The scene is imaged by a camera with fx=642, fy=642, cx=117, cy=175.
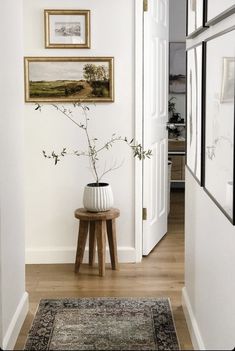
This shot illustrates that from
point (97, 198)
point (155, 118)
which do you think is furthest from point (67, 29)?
point (97, 198)

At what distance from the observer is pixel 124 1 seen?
296cm

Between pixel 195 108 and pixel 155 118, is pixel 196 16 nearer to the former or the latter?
pixel 195 108

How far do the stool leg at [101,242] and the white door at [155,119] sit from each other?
355 millimetres

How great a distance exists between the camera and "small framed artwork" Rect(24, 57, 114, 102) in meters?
3.00

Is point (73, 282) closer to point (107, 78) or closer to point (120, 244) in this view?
point (120, 244)

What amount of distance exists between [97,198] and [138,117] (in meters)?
0.45

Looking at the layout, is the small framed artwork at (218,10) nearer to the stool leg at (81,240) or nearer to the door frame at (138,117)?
the door frame at (138,117)

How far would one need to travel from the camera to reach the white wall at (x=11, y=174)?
6.16 feet

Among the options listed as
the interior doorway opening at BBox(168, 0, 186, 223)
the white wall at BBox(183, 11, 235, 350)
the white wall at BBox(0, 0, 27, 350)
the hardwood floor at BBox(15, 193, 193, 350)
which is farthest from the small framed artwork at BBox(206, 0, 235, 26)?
the interior doorway opening at BBox(168, 0, 186, 223)

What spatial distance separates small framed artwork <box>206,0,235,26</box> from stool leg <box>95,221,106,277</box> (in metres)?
1.47

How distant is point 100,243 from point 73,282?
0.71 ft

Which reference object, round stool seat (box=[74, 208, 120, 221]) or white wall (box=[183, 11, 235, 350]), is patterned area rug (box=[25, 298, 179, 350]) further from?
round stool seat (box=[74, 208, 120, 221])

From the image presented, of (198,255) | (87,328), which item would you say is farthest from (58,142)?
(87,328)

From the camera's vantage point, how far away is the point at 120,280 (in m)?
2.82
